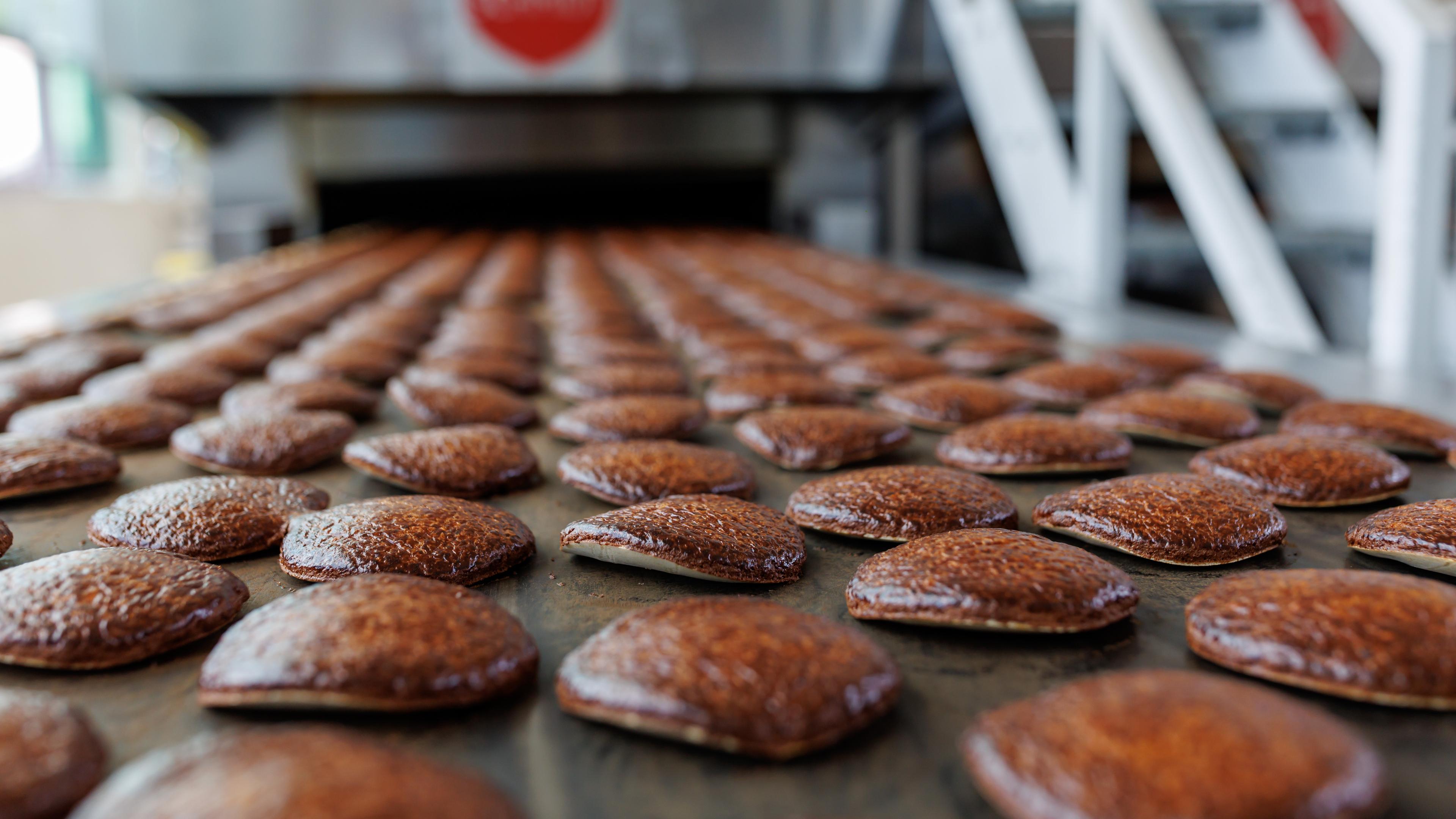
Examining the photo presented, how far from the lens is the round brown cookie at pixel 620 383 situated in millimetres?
1126

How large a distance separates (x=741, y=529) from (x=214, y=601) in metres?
0.30

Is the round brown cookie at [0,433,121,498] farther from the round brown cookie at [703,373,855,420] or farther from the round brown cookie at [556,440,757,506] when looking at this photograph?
the round brown cookie at [703,373,855,420]

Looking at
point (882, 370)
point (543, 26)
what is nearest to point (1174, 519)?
point (882, 370)

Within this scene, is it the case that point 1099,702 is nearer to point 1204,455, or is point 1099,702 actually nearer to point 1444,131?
point 1204,455

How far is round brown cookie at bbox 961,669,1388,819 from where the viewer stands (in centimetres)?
35

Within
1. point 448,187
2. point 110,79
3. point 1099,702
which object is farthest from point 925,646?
point 448,187

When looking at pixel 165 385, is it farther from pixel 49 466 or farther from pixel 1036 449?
pixel 1036 449

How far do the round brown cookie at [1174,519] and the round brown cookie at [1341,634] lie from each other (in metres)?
0.10

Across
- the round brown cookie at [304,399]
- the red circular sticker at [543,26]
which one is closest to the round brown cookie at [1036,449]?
the round brown cookie at [304,399]

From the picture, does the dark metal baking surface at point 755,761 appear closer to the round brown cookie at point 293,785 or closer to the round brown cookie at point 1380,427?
the round brown cookie at point 293,785

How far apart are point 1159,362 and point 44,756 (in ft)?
3.85

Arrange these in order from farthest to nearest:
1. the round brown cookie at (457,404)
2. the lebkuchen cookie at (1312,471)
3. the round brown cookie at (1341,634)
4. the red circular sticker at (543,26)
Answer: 1. the red circular sticker at (543,26)
2. the round brown cookie at (457,404)
3. the lebkuchen cookie at (1312,471)
4. the round brown cookie at (1341,634)

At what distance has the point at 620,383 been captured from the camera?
1140 millimetres

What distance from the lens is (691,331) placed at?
160 centimetres
